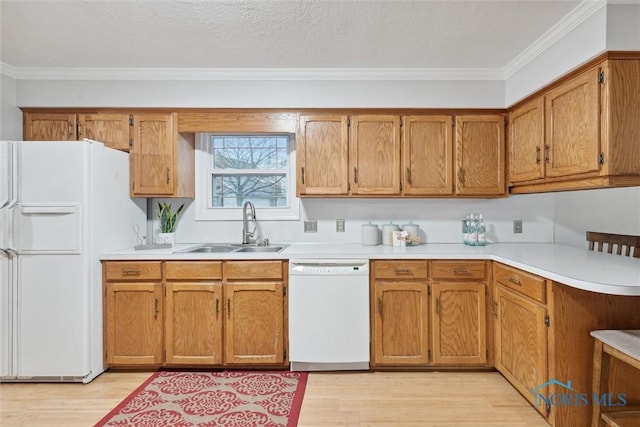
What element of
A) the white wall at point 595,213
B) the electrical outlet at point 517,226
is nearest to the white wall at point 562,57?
the white wall at point 595,213

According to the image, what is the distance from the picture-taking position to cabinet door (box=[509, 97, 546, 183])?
8.07 feet

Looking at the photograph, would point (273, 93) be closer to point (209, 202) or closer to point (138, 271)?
point (209, 202)

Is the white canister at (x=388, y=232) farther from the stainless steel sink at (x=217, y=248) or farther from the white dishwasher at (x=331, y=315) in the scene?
the stainless steel sink at (x=217, y=248)

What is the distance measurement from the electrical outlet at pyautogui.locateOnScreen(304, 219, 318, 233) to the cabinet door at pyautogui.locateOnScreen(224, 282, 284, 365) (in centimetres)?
76

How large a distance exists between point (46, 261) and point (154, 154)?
1.10m

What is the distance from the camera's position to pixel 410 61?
2752 millimetres

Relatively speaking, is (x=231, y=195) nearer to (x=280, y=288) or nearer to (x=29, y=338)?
(x=280, y=288)

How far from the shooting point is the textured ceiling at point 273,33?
204cm

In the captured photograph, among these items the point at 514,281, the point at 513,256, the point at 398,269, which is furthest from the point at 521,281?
the point at 398,269

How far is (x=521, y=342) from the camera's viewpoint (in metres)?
2.16

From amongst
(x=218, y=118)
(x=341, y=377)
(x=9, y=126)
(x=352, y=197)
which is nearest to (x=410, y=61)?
(x=352, y=197)

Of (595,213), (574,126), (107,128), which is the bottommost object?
(595,213)

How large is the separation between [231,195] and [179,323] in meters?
1.24

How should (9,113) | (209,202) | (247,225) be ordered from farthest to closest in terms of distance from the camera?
(209,202) < (247,225) < (9,113)
